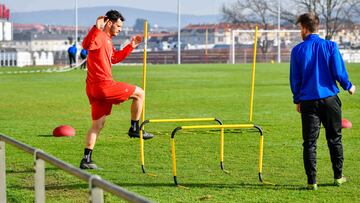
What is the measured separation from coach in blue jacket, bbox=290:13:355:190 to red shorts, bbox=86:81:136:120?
7.85 feet

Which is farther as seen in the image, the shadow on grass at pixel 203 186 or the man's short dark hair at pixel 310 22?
the shadow on grass at pixel 203 186

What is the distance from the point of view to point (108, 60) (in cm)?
1173

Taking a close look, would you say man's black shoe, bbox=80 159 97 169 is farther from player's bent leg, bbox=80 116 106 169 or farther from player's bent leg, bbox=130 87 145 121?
player's bent leg, bbox=130 87 145 121

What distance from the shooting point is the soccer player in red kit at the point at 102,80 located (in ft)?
38.0

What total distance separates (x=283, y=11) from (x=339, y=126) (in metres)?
101

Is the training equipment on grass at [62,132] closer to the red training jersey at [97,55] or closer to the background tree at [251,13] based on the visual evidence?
the red training jersey at [97,55]

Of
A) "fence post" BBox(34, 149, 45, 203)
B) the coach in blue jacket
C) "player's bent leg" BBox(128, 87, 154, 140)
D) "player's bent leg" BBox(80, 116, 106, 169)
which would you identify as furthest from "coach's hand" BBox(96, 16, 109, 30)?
"fence post" BBox(34, 149, 45, 203)

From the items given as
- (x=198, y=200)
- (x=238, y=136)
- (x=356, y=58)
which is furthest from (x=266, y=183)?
(x=356, y=58)

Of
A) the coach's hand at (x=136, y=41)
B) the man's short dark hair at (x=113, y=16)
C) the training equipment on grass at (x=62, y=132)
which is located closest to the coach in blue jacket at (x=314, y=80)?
the man's short dark hair at (x=113, y=16)

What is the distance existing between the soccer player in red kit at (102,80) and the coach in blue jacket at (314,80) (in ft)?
7.96

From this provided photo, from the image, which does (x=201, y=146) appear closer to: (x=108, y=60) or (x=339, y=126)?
(x=108, y=60)

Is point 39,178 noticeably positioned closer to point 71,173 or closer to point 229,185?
point 71,173

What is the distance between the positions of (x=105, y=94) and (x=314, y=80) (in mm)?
2780

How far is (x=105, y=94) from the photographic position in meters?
11.6
